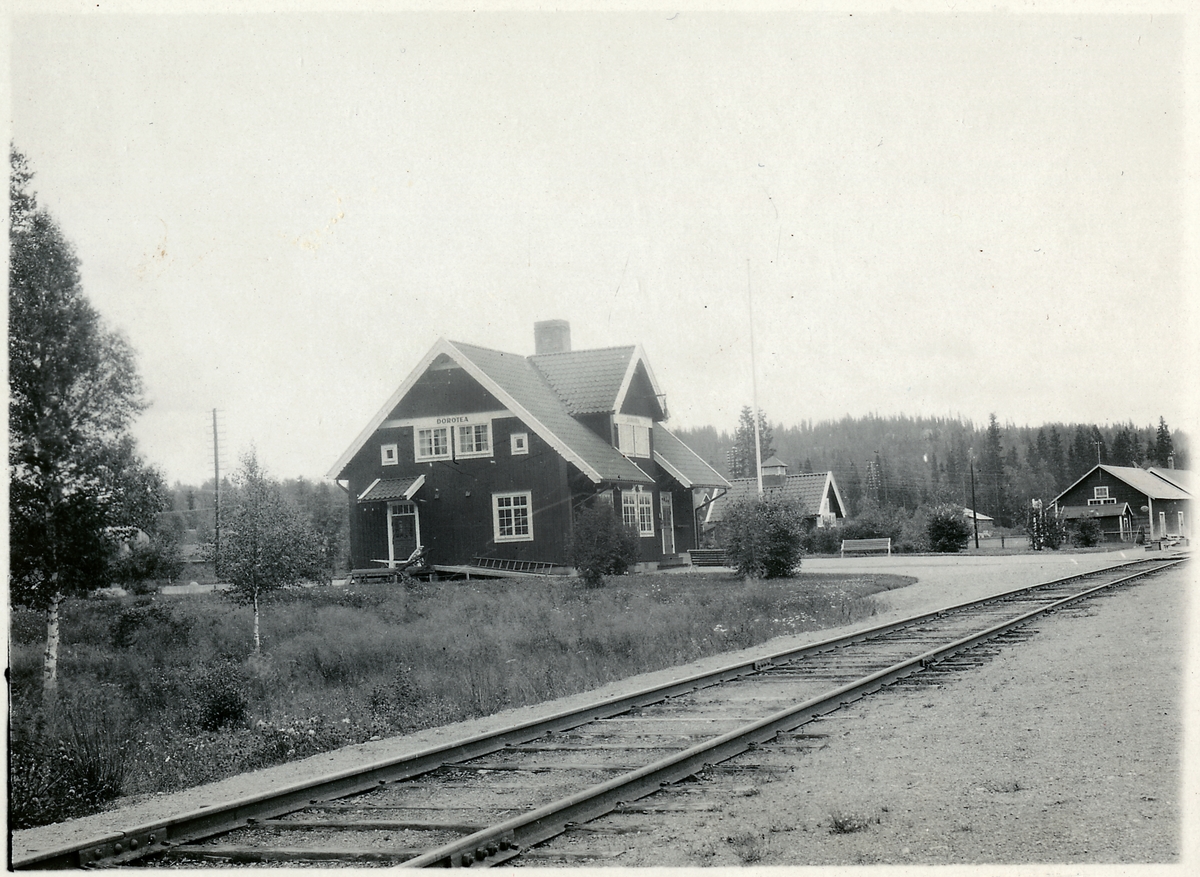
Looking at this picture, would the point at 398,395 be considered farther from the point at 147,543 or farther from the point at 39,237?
the point at 39,237

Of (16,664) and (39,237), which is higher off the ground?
(39,237)

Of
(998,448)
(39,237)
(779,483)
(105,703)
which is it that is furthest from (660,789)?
(998,448)

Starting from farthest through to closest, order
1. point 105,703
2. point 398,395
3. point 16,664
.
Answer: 1. point 398,395
2. point 16,664
3. point 105,703

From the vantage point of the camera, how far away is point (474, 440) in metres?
32.1

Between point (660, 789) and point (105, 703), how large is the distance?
11.8 metres

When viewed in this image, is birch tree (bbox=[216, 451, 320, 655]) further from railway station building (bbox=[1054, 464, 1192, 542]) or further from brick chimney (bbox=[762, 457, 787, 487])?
railway station building (bbox=[1054, 464, 1192, 542])

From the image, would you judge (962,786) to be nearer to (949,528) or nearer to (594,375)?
(594,375)

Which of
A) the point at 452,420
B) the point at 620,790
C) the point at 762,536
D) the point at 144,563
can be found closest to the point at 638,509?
the point at 762,536

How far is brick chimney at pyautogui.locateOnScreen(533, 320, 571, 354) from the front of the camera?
38156 mm

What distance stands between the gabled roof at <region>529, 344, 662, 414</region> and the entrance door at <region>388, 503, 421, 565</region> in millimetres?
6188

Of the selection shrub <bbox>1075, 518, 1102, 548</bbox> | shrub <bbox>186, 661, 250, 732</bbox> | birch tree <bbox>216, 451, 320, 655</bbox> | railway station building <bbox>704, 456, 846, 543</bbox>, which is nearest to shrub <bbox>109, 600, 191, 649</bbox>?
birch tree <bbox>216, 451, 320, 655</bbox>

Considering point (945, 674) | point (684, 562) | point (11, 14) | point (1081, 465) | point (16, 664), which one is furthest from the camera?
point (1081, 465)

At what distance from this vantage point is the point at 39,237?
32.8 ft

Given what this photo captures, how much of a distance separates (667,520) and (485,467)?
26.1ft
